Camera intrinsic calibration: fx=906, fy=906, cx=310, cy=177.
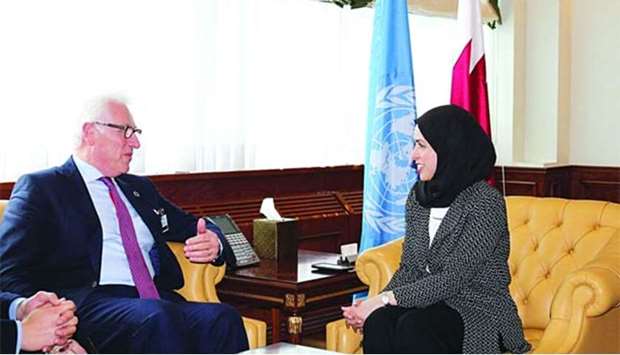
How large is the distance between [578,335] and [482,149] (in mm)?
679

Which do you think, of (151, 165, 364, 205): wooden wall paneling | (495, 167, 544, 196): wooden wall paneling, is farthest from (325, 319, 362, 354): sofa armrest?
(495, 167, 544, 196): wooden wall paneling

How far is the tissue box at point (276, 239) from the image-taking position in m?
3.81

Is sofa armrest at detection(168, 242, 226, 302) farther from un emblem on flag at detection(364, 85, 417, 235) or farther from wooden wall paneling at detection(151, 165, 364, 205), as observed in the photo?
un emblem on flag at detection(364, 85, 417, 235)

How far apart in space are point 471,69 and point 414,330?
7.36 feet

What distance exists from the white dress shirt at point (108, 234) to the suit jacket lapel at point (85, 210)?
0.03 metres

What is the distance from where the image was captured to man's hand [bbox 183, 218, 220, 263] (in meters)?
3.25

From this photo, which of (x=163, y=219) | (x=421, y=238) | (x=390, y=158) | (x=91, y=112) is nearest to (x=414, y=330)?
(x=421, y=238)

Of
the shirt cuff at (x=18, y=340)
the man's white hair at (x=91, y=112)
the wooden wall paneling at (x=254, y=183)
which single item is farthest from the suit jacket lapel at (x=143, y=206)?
the shirt cuff at (x=18, y=340)

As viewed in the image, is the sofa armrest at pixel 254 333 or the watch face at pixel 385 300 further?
the sofa armrest at pixel 254 333

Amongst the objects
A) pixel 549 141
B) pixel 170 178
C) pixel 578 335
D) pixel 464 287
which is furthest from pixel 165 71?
pixel 549 141

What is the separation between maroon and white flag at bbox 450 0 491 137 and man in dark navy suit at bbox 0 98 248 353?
1.90 metres

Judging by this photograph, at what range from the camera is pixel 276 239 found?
3.82 m

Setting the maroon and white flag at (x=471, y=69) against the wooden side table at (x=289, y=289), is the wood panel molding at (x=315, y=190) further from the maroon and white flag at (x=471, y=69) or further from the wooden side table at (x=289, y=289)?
the maroon and white flag at (x=471, y=69)

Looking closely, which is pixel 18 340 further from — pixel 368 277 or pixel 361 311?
pixel 368 277
